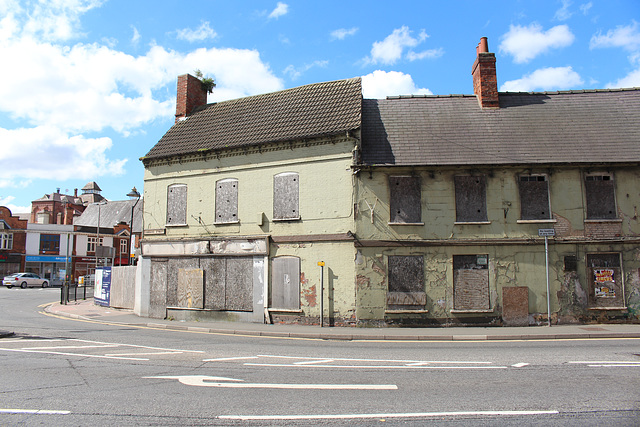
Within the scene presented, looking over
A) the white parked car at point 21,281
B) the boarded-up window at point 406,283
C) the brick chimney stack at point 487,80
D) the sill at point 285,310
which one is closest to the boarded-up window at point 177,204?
the sill at point 285,310

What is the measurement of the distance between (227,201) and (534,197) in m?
11.8

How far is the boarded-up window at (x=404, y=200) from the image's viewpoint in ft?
48.7

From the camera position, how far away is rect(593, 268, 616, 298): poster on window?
46.9 feet

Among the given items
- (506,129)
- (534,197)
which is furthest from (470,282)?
(506,129)

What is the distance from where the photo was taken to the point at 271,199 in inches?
639

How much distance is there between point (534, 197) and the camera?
14742mm

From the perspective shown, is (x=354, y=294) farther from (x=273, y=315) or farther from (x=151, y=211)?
(x=151, y=211)

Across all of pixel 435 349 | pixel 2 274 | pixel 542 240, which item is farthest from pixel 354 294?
pixel 2 274

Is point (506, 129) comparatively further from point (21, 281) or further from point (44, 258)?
point (44, 258)

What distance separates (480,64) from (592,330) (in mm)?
11051

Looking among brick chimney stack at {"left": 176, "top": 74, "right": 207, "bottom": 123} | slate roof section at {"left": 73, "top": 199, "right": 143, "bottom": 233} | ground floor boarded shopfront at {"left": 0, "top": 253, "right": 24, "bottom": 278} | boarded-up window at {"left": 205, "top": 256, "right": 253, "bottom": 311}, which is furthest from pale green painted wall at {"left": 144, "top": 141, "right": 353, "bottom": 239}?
slate roof section at {"left": 73, "top": 199, "right": 143, "bottom": 233}

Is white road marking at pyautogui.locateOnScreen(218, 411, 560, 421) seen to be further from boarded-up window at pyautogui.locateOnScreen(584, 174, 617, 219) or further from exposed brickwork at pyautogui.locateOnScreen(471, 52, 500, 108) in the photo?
exposed brickwork at pyautogui.locateOnScreen(471, 52, 500, 108)

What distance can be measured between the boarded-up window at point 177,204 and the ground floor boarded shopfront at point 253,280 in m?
1.11

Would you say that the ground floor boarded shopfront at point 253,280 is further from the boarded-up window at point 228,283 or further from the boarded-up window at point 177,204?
the boarded-up window at point 177,204
